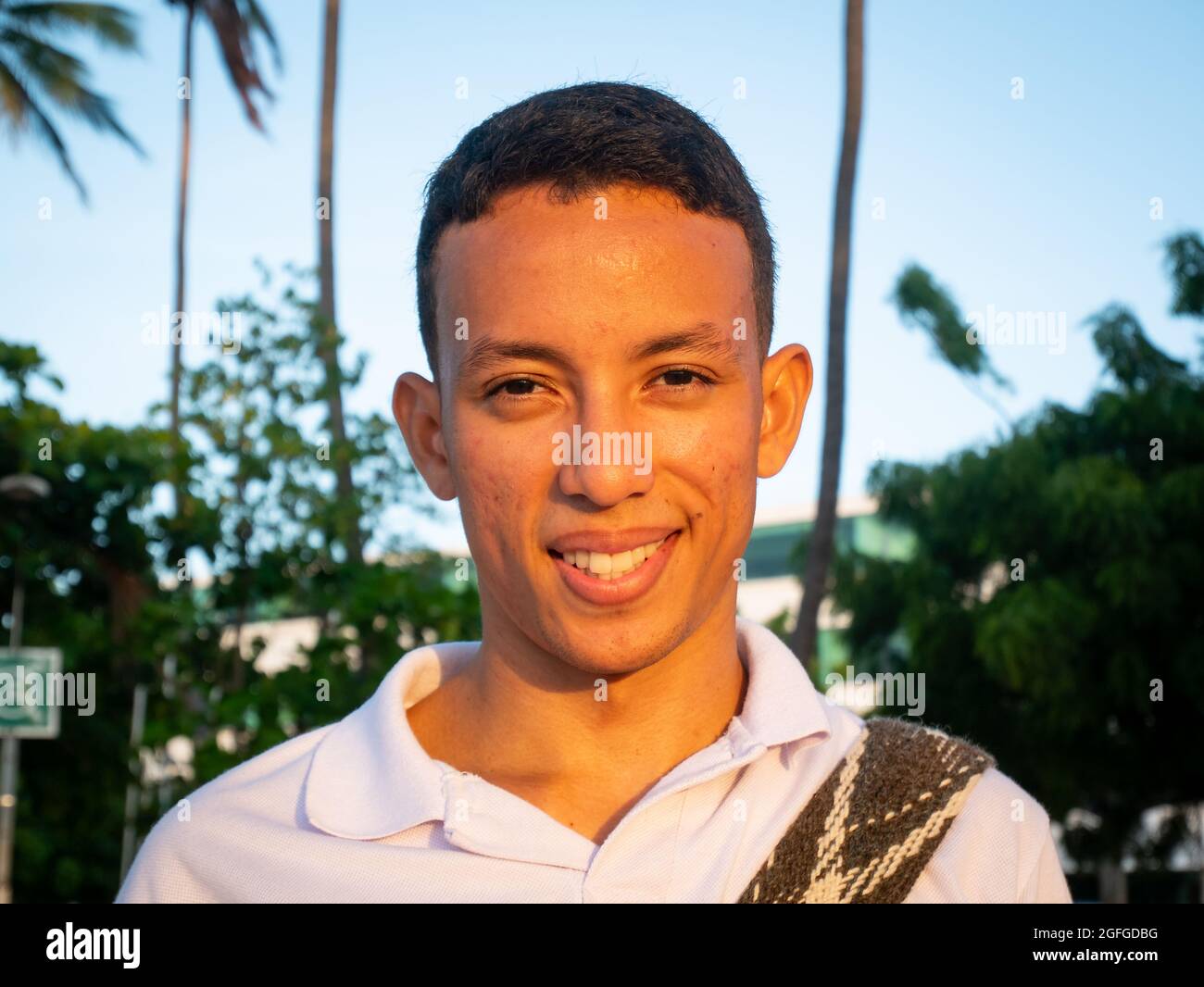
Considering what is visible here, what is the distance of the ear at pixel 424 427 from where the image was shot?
234cm

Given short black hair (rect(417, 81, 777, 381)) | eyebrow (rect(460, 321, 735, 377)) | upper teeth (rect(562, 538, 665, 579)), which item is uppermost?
short black hair (rect(417, 81, 777, 381))

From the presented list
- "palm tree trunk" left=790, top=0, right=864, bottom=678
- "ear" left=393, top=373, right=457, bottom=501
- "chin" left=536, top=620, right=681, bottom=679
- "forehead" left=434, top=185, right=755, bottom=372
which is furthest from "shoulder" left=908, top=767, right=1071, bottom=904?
"palm tree trunk" left=790, top=0, right=864, bottom=678

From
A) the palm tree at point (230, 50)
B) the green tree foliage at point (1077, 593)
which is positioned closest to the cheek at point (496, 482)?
the green tree foliage at point (1077, 593)

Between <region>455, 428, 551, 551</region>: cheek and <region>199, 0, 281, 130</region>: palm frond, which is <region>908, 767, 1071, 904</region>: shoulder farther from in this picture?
<region>199, 0, 281, 130</region>: palm frond

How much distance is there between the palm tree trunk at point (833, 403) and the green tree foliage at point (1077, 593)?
4.74 metres

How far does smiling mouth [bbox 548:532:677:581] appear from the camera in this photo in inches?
80.3

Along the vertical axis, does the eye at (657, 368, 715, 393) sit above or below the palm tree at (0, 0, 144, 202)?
below

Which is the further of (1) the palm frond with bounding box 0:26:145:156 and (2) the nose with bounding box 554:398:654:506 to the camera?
(1) the palm frond with bounding box 0:26:145:156

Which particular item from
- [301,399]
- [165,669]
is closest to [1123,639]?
[301,399]

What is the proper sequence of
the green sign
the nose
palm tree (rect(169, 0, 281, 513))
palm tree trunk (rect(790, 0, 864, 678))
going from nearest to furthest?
the nose < the green sign < palm tree trunk (rect(790, 0, 864, 678)) < palm tree (rect(169, 0, 281, 513))

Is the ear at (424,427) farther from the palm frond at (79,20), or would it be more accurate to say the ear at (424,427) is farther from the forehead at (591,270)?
the palm frond at (79,20)

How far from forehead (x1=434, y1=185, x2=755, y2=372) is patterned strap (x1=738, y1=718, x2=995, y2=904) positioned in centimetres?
69

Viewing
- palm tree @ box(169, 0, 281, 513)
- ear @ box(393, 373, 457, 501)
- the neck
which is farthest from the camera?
palm tree @ box(169, 0, 281, 513)
